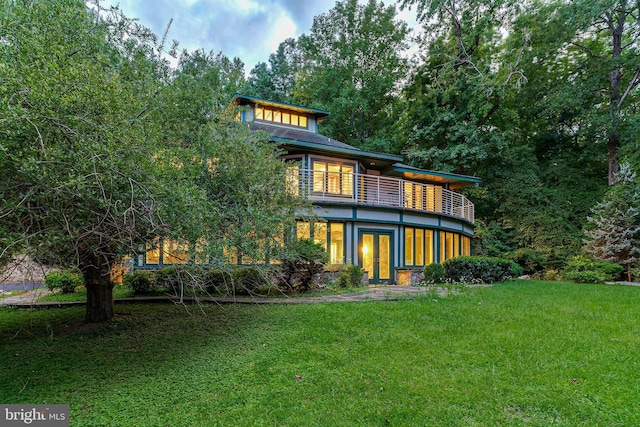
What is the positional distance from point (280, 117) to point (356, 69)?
46.8 feet

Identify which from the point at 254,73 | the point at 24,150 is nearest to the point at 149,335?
the point at 24,150

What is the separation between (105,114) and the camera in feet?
11.3

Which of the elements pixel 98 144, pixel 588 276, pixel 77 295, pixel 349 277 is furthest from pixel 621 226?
pixel 77 295

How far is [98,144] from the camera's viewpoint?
10.4ft

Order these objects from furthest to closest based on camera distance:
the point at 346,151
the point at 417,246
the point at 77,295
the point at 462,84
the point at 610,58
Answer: the point at 462,84 < the point at 610,58 < the point at 417,246 < the point at 346,151 < the point at 77,295

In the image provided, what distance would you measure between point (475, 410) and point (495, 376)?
83cm

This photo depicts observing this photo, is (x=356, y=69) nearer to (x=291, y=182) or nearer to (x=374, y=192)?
(x=374, y=192)

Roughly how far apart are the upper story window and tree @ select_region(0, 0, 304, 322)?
10.7 metres

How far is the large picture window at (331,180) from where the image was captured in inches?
528

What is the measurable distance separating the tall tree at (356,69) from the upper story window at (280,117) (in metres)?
8.44

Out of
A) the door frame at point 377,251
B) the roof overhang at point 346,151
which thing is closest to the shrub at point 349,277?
the door frame at point 377,251

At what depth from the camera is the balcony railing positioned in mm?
13180

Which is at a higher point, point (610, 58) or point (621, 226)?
point (610, 58)

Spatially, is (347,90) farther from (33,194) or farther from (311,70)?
(33,194)
